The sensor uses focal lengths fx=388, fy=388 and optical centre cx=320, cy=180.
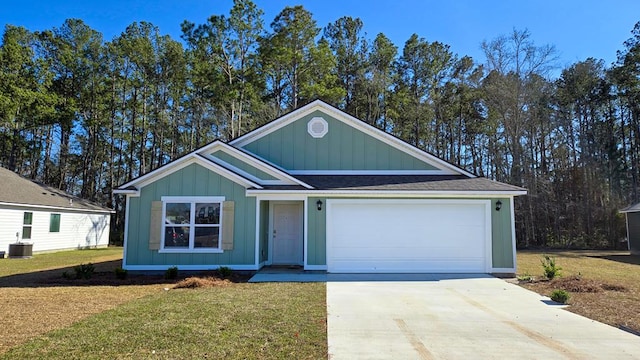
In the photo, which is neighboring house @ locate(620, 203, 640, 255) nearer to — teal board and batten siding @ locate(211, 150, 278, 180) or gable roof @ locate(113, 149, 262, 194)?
teal board and batten siding @ locate(211, 150, 278, 180)

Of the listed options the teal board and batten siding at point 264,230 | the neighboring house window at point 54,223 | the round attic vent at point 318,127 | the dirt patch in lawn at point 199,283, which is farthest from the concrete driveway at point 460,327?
the neighboring house window at point 54,223

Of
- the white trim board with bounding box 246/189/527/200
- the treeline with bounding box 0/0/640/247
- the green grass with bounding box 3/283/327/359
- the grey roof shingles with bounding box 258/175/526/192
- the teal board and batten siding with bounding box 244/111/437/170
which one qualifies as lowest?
the green grass with bounding box 3/283/327/359

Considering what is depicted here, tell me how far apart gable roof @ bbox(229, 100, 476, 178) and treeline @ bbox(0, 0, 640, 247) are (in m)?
13.2

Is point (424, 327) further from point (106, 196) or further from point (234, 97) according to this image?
point (106, 196)

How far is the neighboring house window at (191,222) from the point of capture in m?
10.8

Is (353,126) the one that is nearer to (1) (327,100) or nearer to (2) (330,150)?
(2) (330,150)

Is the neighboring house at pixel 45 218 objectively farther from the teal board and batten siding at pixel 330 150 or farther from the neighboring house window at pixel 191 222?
the teal board and batten siding at pixel 330 150

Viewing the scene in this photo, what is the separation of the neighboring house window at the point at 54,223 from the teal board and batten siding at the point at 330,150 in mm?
13222

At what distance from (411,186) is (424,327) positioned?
6109mm

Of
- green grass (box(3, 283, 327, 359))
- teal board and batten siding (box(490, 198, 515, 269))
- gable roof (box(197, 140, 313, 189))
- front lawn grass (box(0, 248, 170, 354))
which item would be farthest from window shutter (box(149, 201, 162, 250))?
teal board and batten siding (box(490, 198, 515, 269))

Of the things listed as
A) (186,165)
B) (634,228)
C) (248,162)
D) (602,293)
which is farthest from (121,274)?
(634,228)

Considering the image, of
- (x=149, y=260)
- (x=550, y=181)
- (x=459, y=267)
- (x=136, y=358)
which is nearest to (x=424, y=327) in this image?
(x=136, y=358)

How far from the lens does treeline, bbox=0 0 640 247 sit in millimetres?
25984

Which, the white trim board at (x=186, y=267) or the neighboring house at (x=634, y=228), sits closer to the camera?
the white trim board at (x=186, y=267)
